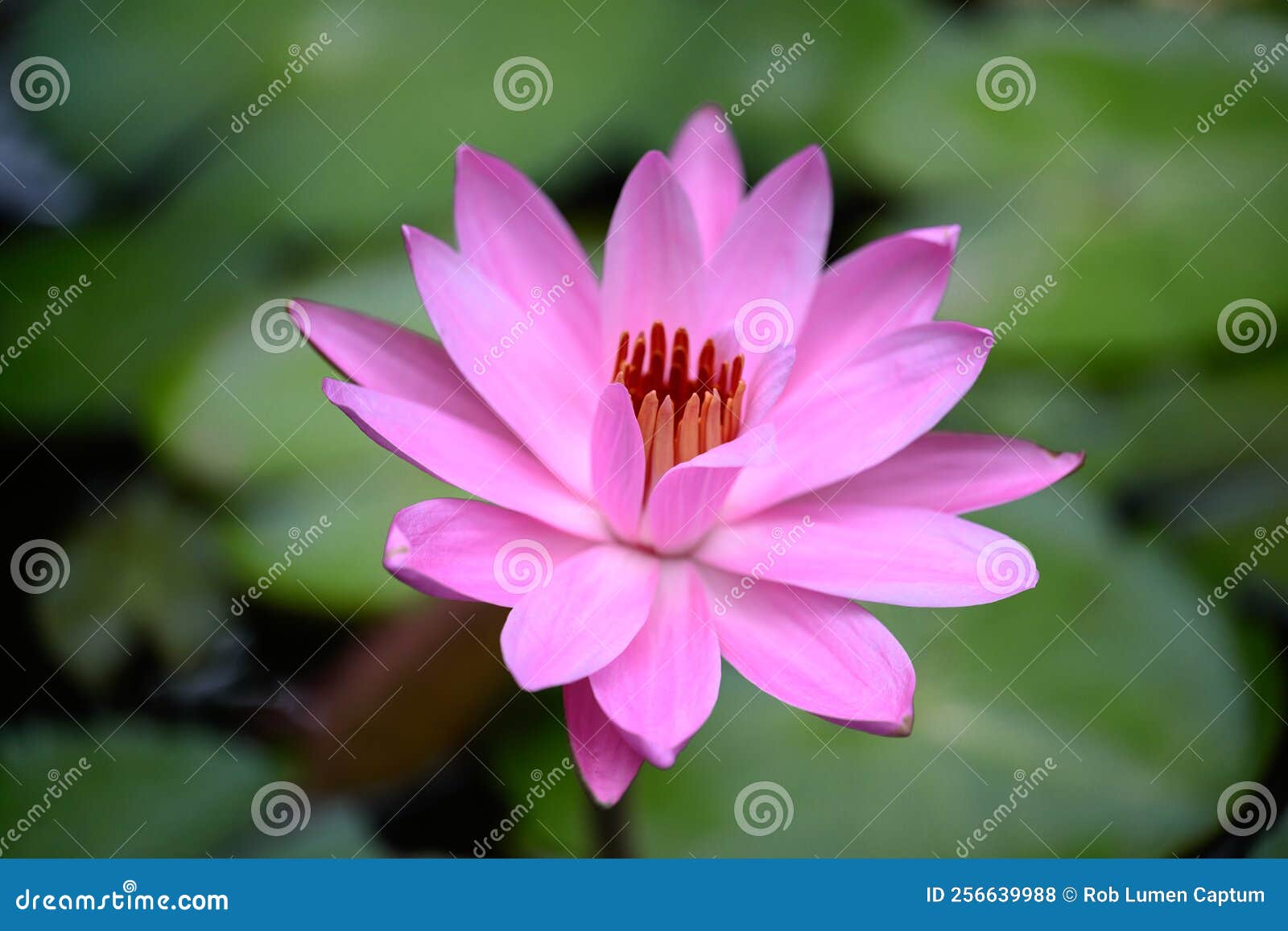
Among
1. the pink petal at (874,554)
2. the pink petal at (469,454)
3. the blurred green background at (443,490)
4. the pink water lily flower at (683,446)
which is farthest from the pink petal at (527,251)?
the blurred green background at (443,490)

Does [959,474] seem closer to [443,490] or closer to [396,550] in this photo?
[396,550]

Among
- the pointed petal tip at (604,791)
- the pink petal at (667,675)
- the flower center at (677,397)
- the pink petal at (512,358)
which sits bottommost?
the pointed petal tip at (604,791)

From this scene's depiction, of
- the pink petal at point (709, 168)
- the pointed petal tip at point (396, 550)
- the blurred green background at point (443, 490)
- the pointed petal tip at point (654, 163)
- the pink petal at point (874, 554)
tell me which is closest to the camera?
the pointed petal tip at point (396, 550)

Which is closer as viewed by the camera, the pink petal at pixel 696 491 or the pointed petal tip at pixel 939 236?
the pink petal at pixel 696 491

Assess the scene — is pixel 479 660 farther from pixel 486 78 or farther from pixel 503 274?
pixel 486 78

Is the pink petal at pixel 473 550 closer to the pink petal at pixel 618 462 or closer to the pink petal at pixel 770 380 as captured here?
the pink petal at pixel 618 462

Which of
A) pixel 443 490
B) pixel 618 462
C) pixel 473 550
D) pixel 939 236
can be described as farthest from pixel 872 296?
pixel 443 490

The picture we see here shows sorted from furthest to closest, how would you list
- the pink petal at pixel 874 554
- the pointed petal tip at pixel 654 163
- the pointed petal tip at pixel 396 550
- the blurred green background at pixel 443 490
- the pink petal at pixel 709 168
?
the blurred green background at pixel 443 490 < the pink petal at pixel 709 168 < the pointed petal tip at pixel 654 163 < the pink petal at pixel 874 554 < the pointed petal tip at pixel 396 550

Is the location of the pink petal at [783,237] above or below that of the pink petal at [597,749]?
above
